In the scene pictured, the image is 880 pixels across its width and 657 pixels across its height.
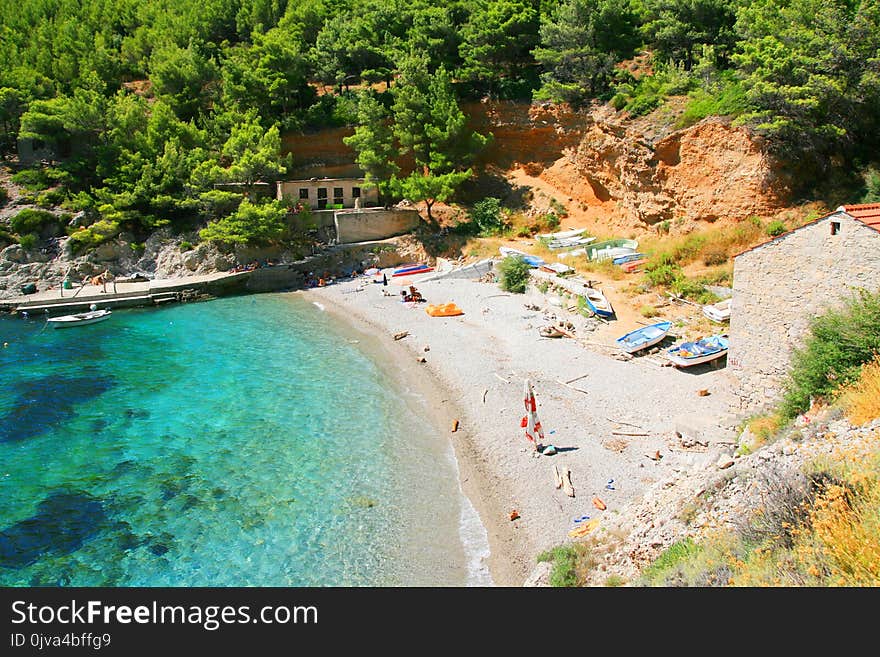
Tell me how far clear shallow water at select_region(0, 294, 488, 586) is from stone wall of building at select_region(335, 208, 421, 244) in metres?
12.8

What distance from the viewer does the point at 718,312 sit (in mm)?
23391

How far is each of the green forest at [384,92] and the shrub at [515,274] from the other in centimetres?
778

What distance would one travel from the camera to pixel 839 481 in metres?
7.86

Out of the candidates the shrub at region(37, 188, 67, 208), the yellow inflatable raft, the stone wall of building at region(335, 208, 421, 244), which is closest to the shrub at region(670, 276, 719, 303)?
the yellow inflatable raft

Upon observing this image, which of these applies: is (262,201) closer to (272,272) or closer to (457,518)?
(272,272)

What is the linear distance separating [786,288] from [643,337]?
6.72m

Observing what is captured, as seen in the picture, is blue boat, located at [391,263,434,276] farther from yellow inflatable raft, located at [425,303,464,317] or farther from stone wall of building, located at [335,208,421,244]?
yellow inflatable raft, located at [425,303,464,317]

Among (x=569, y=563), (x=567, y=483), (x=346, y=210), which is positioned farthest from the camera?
(x=346, y=210)

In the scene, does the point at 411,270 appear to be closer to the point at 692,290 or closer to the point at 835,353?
the point at 692,290

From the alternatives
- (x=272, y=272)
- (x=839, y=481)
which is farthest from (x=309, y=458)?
(x=272, y=272)

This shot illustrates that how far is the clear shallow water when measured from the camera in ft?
44.6

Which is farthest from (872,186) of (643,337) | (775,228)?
(643,337)

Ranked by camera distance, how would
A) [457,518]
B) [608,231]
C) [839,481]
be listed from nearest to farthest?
[839,481] → [457,518] → [608,231]

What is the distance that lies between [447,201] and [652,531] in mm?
33211
